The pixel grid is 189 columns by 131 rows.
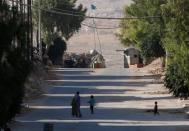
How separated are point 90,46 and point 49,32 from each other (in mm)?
66436

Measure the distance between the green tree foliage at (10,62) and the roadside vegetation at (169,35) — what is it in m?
10.8

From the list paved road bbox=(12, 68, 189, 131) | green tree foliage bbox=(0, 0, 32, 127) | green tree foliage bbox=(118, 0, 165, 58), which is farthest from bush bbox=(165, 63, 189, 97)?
green tree foliage bbox=(118, 0, 165, 58)

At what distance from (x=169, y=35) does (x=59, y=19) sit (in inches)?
3207

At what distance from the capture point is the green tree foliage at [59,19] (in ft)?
384

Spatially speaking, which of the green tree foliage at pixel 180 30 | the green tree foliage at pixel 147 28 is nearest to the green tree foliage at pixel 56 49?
the green tree foliage at pixel 147 28

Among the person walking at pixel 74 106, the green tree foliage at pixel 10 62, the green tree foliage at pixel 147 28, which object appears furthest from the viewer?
the green tree foliage at pixel 147 28

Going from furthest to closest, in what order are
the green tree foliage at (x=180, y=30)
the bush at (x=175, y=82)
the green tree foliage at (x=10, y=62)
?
the bush at (x=175, y=82)
the green tree foliage at (x=180, y=30)
the green tree foliage at (x=10, y=62)

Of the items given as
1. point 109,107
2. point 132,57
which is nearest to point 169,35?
point 109,107

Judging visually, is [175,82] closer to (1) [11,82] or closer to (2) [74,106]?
(2) [74,106]

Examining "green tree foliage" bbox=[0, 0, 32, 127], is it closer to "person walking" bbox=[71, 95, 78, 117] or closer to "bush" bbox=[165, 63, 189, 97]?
"person walking" bbox=[71, 95, 78, 117]

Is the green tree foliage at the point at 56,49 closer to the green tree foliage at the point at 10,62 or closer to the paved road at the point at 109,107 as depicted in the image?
the paved road at the point at 109,107

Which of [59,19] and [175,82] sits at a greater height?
[59,19]

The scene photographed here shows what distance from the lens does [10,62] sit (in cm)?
2447

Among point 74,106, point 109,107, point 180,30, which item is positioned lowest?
point 109,107
